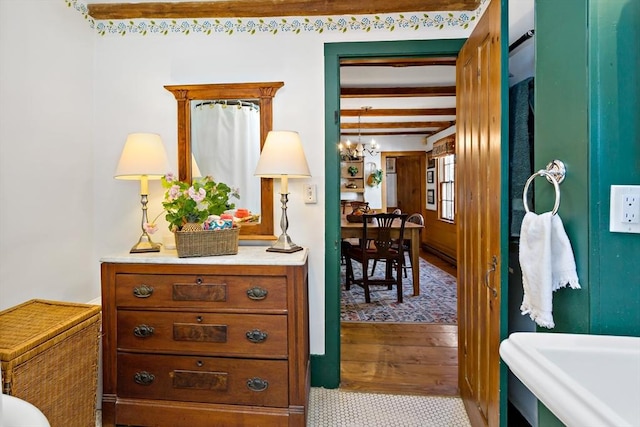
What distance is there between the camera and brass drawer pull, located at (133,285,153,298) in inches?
75.0

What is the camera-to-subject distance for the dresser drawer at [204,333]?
6.07 feet

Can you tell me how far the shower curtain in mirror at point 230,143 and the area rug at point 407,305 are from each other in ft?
5.90

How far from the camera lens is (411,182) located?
8578mm

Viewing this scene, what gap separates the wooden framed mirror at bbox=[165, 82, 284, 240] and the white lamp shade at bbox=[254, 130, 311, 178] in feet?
1.00

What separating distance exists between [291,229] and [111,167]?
1.25m

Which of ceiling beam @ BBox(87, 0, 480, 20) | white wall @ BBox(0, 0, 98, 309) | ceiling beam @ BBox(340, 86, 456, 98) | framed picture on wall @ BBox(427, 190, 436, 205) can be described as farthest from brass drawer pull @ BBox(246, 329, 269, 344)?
framed picture on wall @ BBox(427, 190, 436, 205)

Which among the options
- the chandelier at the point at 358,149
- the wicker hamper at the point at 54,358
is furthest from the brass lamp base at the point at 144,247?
the chandelier at the point at 358,149

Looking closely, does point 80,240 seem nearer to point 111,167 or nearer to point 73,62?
point 111,167

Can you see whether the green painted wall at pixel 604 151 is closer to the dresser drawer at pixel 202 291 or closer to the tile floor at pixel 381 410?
the tile floor at pixel 381 410

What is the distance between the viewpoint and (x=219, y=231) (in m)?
1.95

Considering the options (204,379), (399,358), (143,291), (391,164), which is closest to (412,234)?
(399,358)

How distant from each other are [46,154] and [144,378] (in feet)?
4.34

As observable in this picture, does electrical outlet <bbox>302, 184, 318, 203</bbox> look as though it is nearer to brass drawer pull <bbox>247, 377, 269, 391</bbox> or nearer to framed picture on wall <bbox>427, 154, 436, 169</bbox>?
brass drawer pull <bbox>247, 377, 269, 391</bbox>

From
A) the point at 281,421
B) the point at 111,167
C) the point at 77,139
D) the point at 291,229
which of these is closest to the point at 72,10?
the point at 77,139
